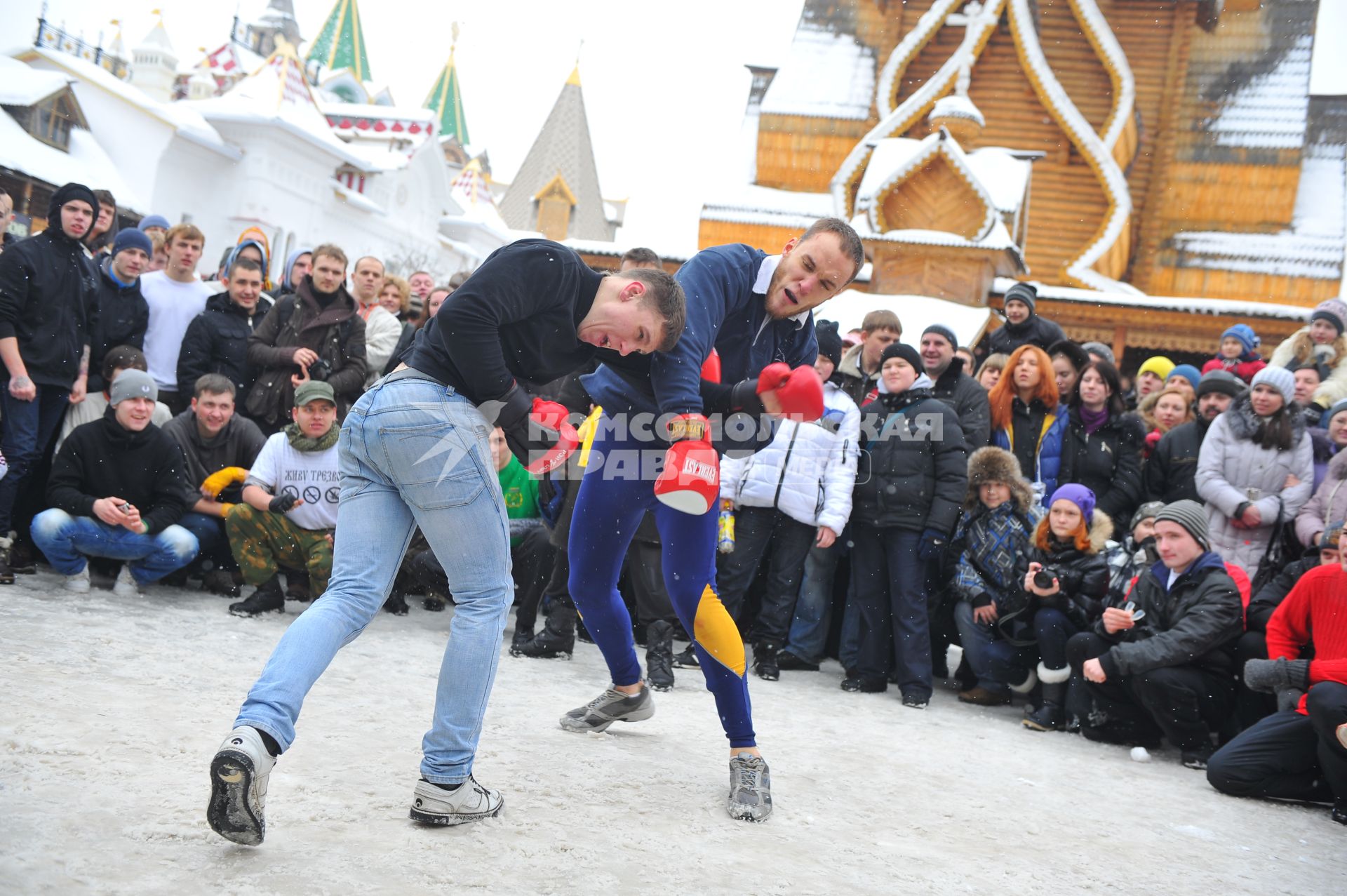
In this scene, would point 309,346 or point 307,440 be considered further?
point 309,346

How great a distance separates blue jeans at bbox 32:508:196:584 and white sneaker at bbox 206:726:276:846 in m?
3.77

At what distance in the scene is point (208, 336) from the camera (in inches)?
272

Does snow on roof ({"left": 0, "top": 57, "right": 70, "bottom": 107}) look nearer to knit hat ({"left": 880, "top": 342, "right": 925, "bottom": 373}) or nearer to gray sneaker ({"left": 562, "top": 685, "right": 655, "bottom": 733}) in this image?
knit hat ({"left": 880, "top": 342, "right": 925, "bottom": 373})

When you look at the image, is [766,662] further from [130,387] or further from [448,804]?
[130,387]

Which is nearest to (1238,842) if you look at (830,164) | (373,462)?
(373,462)

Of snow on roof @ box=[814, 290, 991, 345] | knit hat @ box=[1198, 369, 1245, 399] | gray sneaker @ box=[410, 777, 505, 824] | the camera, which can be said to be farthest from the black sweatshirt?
snow on roof @ box=[814, 290, 991, 345]

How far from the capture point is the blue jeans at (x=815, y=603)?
678cm

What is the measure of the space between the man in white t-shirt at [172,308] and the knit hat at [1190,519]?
5924 millimetres

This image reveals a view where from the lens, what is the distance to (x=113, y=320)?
6.60 meters

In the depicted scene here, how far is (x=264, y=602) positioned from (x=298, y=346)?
1856mm

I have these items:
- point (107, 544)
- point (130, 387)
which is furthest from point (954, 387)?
point (107, 544)

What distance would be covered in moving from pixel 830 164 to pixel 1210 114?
6.54 meters

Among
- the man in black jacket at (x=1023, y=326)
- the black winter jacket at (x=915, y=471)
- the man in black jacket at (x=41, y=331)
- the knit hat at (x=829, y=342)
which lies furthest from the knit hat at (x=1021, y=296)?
the man in black jacket at (x=41, y=331)

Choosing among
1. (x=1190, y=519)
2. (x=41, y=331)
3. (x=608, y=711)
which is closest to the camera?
(x=608, y=711)
